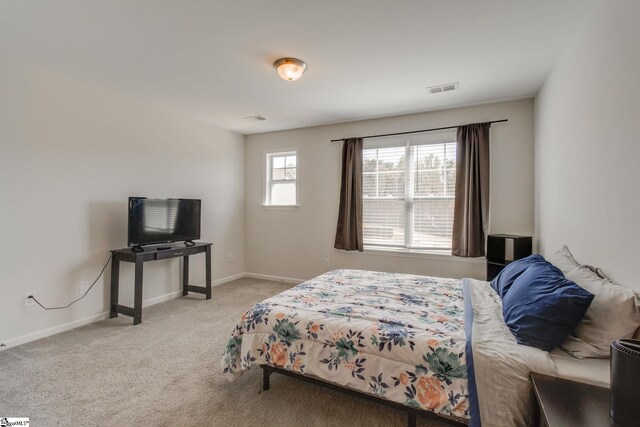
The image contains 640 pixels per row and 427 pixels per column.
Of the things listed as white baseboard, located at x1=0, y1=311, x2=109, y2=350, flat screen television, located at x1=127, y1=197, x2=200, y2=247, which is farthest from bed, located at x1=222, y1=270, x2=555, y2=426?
white baseboard, located at x1=0, y1=311, x2=109, y2=350

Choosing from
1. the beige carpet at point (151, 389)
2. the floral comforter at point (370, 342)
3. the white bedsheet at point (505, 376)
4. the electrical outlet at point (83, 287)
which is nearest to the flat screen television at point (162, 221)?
the electrical outlet at point (83, 287)

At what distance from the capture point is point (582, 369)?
131cm

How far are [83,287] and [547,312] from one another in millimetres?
4100

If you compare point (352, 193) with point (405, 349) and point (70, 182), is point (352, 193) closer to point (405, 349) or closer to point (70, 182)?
point (405, 349)

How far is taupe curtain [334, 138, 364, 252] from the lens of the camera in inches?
175

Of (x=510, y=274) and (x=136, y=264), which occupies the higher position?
(x=510, y=274)

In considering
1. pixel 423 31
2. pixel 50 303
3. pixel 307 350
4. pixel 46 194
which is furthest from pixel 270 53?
pixel 50 303

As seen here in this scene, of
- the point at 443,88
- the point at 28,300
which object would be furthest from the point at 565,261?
the point at 28,300

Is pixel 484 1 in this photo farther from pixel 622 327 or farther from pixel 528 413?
pixel 528 413

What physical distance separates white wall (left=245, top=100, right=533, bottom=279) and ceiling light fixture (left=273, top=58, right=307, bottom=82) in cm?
193

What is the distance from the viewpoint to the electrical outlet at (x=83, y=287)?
3207 mm

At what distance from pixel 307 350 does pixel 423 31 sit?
244 centimetres

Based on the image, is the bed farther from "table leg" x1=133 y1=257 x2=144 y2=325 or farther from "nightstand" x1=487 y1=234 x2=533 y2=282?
"table leg" x1=133 y1=257 x2=144 y2=325

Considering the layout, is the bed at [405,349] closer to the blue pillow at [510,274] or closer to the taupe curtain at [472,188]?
the blue pillow at [510,274]
